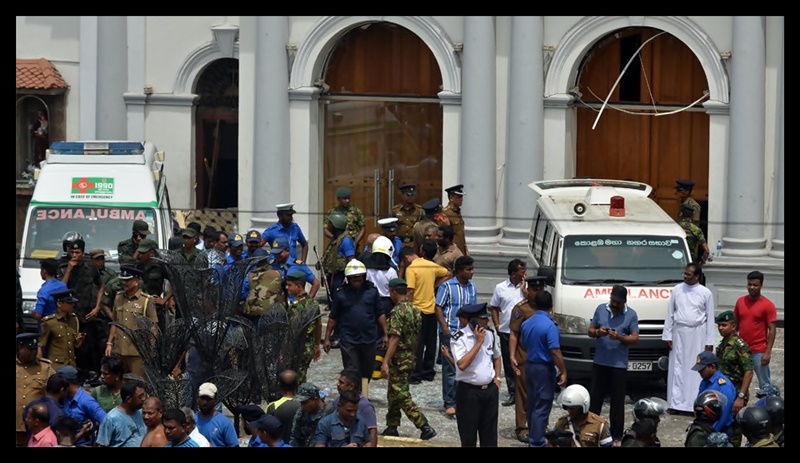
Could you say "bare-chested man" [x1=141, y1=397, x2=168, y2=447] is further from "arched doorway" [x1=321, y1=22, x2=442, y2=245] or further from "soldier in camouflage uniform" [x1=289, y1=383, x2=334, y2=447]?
"arched doorway" [x1=321, y1=22, x2=442, y2=245]

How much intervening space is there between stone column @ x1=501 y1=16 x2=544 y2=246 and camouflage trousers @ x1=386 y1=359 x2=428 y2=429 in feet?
25.6

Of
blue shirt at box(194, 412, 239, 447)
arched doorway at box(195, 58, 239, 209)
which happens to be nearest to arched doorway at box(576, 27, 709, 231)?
arched doorway at box(195, 58, 239, 209)

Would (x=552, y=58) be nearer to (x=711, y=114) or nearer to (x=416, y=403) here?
(x=711, y=114)

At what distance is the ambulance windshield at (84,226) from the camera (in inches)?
829

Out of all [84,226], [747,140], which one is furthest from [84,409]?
[747,140]

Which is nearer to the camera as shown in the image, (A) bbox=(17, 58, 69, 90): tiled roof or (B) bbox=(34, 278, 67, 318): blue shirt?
(B) bbox=(34, 278, 67, 318): blue shirt

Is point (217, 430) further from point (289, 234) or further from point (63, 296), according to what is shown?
point (289, 234)

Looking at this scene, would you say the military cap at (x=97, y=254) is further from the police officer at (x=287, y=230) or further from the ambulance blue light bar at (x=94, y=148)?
the ambulance blue light bar at (x=94, y=148)

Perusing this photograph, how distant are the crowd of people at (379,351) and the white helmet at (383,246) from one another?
0.06 feet

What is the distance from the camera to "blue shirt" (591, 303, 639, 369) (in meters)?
17.3

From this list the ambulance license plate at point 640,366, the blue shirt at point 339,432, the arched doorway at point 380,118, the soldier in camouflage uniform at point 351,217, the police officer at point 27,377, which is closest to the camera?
the blue shirt at point 339,432

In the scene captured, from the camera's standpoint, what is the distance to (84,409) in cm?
1494

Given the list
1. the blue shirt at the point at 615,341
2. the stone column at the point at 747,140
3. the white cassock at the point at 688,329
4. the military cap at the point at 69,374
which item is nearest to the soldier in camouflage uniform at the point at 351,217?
the white cassock at the point at 688,329
